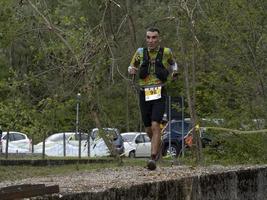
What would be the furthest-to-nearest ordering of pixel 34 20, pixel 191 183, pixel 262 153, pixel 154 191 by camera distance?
pixel 34 20, pixel 262 153, pixel 191 183, pixel 154 191

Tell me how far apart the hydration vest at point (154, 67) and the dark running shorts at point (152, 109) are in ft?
0.93

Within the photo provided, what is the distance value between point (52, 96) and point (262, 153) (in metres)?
5.05

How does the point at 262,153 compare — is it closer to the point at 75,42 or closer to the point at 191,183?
the point at 75,42

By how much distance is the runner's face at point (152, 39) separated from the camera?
10492mm

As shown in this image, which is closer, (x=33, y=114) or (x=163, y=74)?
(x=163, y=74)

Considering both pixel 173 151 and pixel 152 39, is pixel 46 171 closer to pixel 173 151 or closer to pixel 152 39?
pixel 152 39

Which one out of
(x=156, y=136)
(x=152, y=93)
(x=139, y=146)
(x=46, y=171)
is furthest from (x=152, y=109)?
(x=139, y=146)

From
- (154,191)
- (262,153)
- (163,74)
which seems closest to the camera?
(154,191)

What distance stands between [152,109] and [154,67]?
0.65 m

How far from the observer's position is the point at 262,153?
16.1 meters

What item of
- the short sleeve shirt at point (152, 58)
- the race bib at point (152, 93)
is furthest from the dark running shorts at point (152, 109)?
the short sleeve shirt at point (152, 58)

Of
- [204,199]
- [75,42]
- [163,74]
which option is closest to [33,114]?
[75,42]

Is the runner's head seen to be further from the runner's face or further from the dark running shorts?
the dark running shorts

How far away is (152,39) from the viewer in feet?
34.6
